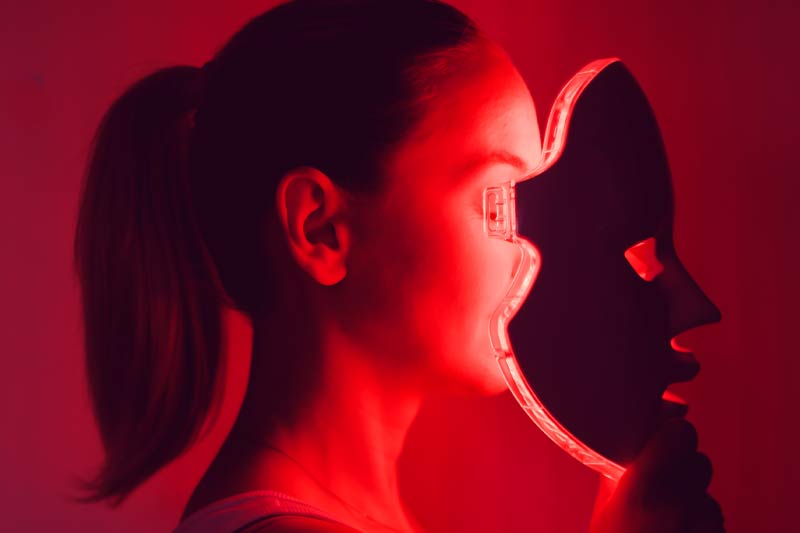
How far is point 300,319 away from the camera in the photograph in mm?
667

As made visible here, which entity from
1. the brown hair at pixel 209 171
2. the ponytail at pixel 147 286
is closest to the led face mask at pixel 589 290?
the brown hair at pixel 209 171

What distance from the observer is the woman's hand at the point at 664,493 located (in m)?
0.57

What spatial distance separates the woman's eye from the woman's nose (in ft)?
0.07

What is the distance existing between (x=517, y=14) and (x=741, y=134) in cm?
28

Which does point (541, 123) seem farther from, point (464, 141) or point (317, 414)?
point (317, 414)

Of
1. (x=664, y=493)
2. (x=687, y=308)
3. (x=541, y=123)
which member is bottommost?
(x=664, y=493)

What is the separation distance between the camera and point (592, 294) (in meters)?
0.58

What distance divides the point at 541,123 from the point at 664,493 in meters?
0.40

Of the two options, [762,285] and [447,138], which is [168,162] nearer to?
[447,138]

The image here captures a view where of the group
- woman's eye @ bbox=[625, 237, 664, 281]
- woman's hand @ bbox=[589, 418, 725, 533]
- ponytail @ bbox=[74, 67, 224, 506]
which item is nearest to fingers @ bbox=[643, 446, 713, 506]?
woman's hand @ bbox=[589, 418, 725, 533]

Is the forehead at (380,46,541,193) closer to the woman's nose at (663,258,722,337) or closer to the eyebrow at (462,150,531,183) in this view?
the eyebrow at (462,150,531,183)

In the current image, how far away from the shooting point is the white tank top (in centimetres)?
58

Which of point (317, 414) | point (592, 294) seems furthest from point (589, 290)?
point (317, 414)

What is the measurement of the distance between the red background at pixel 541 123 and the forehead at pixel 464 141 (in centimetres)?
27
